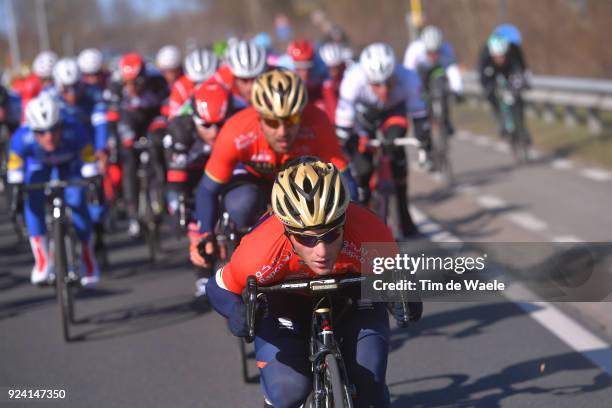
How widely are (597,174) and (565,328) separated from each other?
26.6 ft

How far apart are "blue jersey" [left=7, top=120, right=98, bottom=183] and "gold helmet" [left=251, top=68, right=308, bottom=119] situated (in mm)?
3508

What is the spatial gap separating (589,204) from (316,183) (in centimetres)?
900

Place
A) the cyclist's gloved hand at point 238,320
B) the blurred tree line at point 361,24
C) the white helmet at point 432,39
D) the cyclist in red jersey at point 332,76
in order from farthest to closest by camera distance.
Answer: the blurred tree line at point 361,24 < the white helmet at point 432,39 < the cyclist in red jersey at point 332,76 < the cyclist's gloved hand at point 238,320

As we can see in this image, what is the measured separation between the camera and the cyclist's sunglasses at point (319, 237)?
4934 mm

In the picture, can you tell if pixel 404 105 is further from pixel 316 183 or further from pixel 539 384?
pixel 316 183

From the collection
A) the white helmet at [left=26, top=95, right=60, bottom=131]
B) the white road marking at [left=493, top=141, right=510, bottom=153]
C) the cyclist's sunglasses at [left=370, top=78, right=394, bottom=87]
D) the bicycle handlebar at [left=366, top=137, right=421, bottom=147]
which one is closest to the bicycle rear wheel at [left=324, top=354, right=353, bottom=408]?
the white helmet at [left=26, top=95, right=60, bottom=131]

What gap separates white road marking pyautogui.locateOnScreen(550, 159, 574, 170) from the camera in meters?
16.6

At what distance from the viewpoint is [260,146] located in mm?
7105

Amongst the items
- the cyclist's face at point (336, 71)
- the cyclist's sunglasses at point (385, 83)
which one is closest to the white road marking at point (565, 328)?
the cyclist's sunglasses at point (385, 83)

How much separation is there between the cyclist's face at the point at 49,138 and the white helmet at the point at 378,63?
2.91 meters

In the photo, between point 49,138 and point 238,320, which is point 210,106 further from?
point 238,320

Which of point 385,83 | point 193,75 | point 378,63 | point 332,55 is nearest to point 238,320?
point 378,63

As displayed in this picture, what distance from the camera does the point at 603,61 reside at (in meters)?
23.0

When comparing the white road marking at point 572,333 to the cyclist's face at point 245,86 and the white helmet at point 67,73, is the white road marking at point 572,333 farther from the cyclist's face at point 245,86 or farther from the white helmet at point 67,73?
the white helmet at point 67,73
